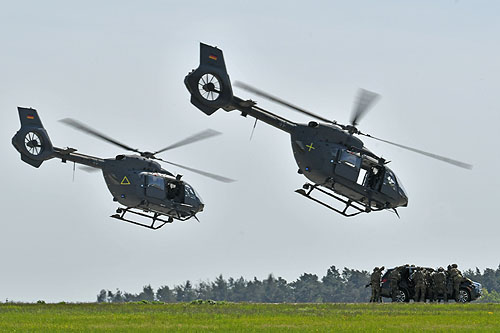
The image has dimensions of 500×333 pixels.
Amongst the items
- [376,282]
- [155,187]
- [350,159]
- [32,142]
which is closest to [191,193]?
[155,187]

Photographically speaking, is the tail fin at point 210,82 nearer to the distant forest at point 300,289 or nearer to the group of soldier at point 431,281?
the group of soldier at point 431,281

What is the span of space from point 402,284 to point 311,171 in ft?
22.0

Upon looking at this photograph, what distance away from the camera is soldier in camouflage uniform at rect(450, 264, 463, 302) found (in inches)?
1581

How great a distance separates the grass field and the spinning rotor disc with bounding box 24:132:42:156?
1995cm

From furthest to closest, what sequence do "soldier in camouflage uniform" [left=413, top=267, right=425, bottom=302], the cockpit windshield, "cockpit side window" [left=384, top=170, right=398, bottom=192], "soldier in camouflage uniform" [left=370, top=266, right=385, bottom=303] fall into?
1. the cockpit windshield
2. "cockpit side window" [left=384, top=170, right=398, bottom=192]
3. "soldier in camouflage uniform" [left=370, top=266, right=385, bottom=303]
4. "soldier in camouflage uniform" [left=413, top=267, right=425, bottom=302]

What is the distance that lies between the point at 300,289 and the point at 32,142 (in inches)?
2717

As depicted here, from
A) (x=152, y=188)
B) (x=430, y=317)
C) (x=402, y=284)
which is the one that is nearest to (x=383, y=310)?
(x=430, y=317)

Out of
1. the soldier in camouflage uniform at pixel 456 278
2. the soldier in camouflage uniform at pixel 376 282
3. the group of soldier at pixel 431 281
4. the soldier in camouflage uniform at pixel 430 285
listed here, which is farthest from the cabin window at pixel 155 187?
the soldier in camouflage uniform at pixel 456 278

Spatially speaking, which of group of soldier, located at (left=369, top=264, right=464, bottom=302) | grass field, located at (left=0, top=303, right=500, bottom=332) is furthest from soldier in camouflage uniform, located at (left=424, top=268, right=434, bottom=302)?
grass field, located at (left=0, top=303, right=500, bottom=332)

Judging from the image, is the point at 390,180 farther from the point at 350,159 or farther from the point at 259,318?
the point at 259,318

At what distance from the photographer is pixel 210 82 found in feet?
135

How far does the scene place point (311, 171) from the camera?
4247cm

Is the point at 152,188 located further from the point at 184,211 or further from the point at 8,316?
the point at 8,316

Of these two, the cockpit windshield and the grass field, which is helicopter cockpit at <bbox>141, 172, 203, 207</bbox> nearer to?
the cockpit windshield
